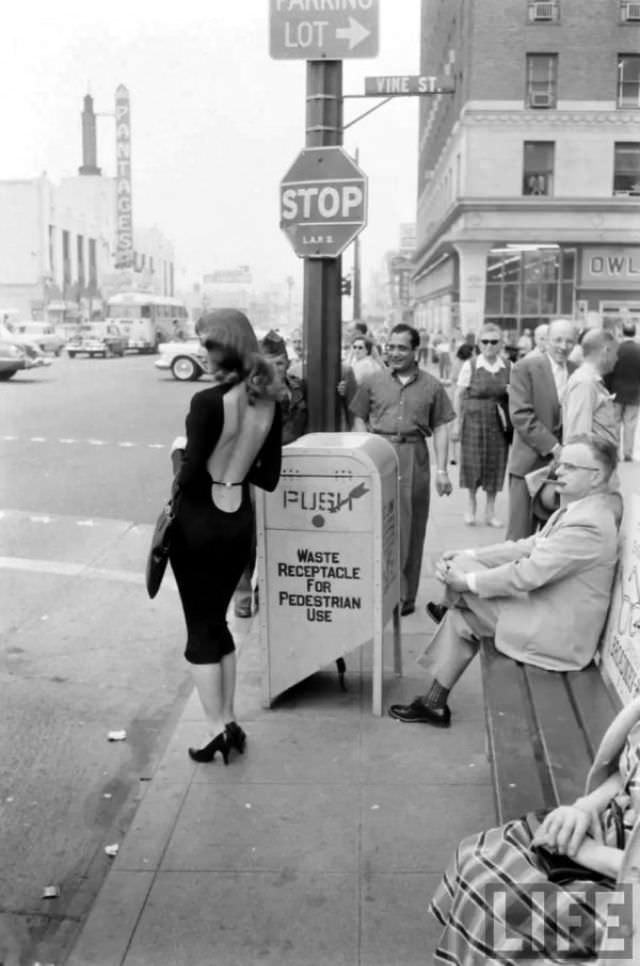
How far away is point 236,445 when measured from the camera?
4289 mm

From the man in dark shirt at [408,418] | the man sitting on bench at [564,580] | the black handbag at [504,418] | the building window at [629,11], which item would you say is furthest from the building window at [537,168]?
the man sitting on bench at [564,580]

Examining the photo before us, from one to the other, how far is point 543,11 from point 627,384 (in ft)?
15.2

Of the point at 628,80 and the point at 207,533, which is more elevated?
the point at 628,80

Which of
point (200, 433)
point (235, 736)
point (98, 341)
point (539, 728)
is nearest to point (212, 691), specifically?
point (235, 736)

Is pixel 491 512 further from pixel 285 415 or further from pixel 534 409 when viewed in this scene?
pixel 285 415

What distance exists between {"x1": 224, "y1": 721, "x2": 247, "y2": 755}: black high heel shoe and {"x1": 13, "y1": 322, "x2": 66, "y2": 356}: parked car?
4593 cm

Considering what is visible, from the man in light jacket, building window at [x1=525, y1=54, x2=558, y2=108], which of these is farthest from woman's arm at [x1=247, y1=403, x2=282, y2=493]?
building window at [x1=525, y1=54, x2=558, y2=108]

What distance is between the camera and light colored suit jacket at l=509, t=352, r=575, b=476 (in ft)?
24.7

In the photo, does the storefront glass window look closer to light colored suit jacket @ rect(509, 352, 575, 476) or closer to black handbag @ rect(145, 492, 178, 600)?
light colored suit jacket @ rect(509, 352, 575, 476)

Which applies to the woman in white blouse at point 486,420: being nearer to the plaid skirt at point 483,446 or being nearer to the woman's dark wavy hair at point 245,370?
the plaid skirt at point 483,446

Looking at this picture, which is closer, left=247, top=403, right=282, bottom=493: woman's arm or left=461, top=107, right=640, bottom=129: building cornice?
left=247, top=403, right=282, bottom=493: woman's arm

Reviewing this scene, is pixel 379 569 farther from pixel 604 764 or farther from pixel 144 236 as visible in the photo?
pixel 144 236

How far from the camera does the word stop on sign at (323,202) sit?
6711 mm

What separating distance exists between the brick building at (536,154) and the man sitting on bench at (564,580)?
6.61 m
